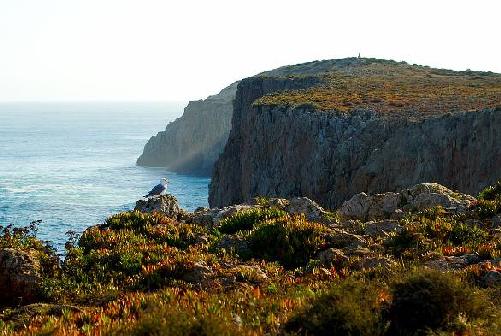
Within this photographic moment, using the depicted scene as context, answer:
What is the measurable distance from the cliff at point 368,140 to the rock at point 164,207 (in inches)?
948

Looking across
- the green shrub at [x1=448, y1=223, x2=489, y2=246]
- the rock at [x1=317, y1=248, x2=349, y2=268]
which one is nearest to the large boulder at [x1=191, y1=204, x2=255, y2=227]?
the rock at [x1=317, y1=248, x2=349, y2=268]

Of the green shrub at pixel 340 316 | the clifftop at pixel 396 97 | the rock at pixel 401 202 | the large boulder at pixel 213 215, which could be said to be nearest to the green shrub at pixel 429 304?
the green shrub at pixel 340 316

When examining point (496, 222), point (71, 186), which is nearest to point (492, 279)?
point (496, 222)

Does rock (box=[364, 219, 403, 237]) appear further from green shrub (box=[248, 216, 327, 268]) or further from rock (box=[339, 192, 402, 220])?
rock (box=[339, 192, 402, 220])

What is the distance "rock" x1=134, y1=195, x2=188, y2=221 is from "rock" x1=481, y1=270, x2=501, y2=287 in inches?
461

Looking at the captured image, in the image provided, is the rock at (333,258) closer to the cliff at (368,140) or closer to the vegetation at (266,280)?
the vegetation at (266,280)

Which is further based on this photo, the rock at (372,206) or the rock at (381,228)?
the rock at (372,206)

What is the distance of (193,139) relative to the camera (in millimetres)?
165375

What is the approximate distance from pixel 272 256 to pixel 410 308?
21.9 ft

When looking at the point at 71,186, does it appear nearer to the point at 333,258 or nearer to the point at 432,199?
the point at 432,199

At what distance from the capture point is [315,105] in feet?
182

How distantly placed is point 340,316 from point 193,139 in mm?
157996

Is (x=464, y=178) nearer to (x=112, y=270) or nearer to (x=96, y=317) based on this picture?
(x=112, y=270)

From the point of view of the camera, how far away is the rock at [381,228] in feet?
56.7
